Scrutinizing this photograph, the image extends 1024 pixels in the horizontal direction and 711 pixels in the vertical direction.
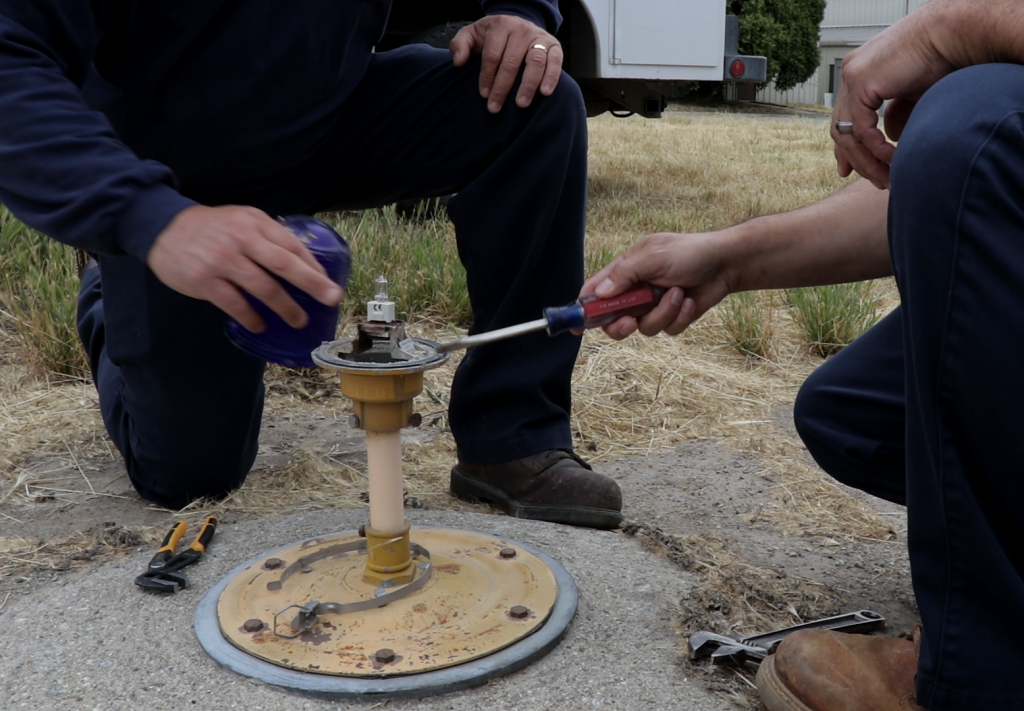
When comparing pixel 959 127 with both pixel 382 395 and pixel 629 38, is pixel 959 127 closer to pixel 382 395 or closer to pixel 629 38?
pixel 382 395

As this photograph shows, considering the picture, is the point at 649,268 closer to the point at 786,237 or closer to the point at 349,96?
the point at 786,237

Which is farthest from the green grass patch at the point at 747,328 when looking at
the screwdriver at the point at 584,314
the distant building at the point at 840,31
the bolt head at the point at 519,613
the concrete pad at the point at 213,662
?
the distant building at the point at 840,31

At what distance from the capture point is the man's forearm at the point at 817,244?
185 cm

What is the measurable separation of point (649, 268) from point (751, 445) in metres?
1.11

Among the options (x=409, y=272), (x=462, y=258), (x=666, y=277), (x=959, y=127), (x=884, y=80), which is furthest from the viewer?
(x=409, y=272)

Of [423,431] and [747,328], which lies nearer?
[423,431]

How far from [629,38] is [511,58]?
11.7 feet

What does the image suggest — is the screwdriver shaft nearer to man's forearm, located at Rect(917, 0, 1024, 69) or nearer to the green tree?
man's forearm, located at Rect(917, 0, 1024, 69)

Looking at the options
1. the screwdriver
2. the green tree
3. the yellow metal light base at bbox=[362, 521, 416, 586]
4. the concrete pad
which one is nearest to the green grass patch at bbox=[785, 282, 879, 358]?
the concrete pad

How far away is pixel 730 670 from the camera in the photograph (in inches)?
63.5

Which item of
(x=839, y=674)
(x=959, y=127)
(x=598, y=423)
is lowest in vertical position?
(x=598, y=423)

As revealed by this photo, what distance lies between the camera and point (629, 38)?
5605 mm

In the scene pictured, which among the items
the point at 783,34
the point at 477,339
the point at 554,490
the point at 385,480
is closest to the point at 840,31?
the point at 783,34

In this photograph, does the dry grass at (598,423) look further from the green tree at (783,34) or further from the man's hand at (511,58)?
the green tree at (783,34)
